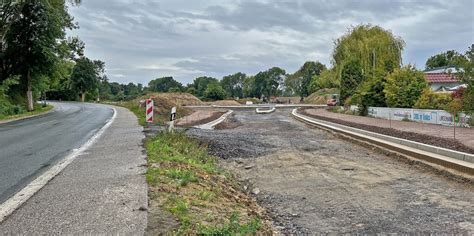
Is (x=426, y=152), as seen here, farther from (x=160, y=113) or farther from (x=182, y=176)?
(x=160, y=113)

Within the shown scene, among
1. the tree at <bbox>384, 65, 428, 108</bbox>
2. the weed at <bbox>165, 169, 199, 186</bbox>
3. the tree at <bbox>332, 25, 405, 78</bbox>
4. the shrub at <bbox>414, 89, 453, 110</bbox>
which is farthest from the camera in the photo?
the tree at <bbox>332, 25, 405, 78</bbox>

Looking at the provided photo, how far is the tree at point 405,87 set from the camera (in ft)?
96.5

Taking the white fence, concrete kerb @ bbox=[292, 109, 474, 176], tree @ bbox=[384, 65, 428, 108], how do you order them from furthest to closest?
tree @ bbox=[384, 65, 428, 108] → the white fence → concrete kerb @ bbox=[292, 109, 474, 176]

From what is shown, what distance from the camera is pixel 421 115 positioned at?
25188 millimetres

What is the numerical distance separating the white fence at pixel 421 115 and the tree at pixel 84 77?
85.0 meters

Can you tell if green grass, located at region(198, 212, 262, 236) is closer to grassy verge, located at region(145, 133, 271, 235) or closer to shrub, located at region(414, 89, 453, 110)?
grassy verge, located at region(145, 133, 271, 235)

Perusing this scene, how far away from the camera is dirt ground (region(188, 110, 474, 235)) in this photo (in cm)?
593

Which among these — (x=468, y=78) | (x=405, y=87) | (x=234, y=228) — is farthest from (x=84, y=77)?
(x=234, y=228)

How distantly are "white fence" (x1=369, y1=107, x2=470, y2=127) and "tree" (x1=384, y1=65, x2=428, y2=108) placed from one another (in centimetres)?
102

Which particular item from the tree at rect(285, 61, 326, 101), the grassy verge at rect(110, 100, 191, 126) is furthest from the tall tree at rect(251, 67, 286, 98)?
the grassy verge at rect(110, 100, 191, 126)

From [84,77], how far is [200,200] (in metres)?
105

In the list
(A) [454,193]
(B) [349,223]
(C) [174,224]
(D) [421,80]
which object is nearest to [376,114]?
(D) [421,80]

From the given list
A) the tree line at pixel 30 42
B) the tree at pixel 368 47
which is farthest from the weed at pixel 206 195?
the tree at pixel 368 47

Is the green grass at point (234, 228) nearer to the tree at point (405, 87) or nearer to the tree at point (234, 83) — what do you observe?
the tree at point (405, 87)
